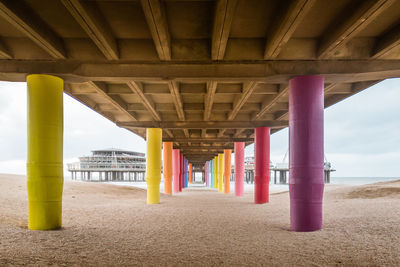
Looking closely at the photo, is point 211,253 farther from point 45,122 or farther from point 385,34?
point 385,34

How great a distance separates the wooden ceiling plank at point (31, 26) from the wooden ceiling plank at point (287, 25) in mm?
5574

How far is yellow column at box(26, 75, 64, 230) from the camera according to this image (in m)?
7.58

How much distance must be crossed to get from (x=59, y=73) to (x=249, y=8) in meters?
5.60

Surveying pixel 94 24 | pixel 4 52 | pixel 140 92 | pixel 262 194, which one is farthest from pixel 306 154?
pixel 262 194

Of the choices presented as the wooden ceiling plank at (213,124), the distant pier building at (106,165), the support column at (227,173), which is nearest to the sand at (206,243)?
the wooden ceiling plank at (213,124)

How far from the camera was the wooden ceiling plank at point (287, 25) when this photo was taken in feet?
17.4

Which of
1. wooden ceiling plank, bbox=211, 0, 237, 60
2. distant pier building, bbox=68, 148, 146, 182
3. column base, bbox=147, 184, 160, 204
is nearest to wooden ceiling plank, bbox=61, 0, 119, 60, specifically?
wooden ceiling plank, bbox=211, 0, 237, 60

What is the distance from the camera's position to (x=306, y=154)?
7.93 m

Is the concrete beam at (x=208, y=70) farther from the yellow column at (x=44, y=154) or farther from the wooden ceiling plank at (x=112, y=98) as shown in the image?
the wooden ceiling plank at (x=112, y=98)

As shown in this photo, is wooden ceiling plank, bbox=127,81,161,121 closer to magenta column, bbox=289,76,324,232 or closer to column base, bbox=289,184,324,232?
magenta column, bbox=289,76,324,232

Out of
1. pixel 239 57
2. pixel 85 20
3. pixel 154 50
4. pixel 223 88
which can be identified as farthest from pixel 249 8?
pixel 223 88

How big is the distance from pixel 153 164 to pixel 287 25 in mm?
12595

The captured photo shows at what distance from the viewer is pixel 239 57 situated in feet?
25.5

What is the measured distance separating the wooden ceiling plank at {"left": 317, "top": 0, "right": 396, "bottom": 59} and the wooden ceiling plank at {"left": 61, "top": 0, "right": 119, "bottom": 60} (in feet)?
18.3
